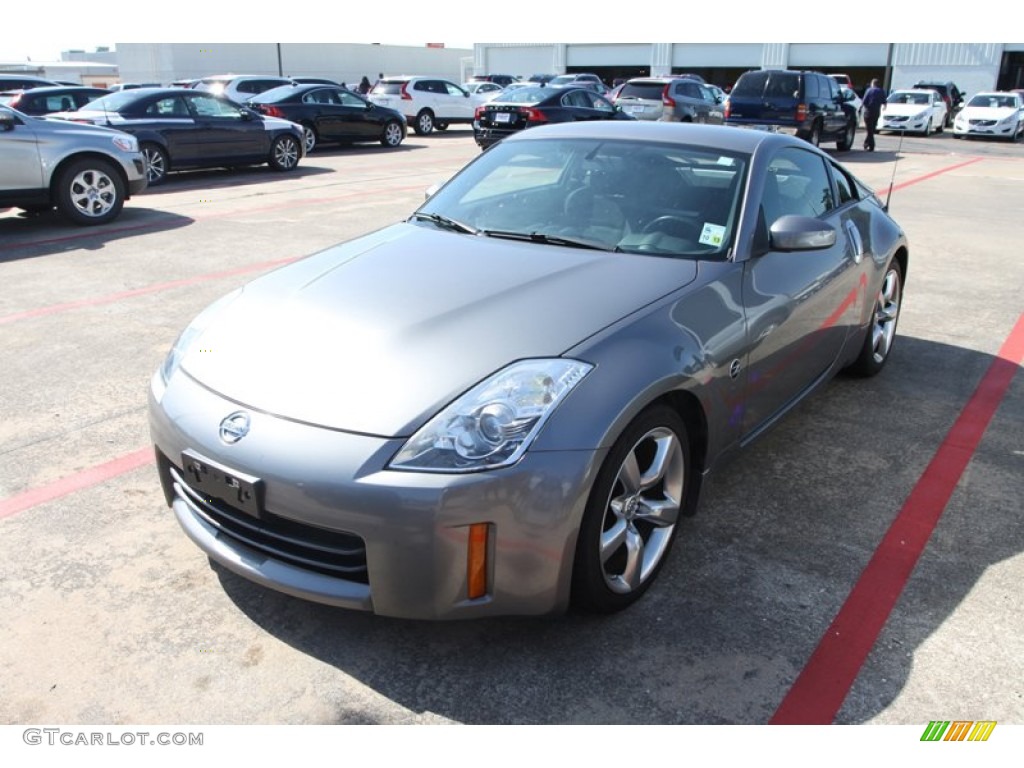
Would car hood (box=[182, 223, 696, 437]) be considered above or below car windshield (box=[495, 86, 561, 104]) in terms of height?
below

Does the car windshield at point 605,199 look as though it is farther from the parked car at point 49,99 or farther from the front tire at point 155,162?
the parked car at point 49,99

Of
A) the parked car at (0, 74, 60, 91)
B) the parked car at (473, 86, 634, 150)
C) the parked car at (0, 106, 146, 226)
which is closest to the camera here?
the parked car at (0, 106, 146, 226)

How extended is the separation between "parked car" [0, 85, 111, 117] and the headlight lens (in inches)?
550

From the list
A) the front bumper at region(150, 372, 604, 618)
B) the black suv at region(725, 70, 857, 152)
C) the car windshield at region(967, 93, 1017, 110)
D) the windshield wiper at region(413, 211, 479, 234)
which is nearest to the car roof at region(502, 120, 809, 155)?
the windshield wiper at region(413, 211, 479, 234)

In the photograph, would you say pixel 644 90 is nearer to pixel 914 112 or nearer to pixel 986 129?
pixel 914 112

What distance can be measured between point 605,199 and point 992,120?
27274mm

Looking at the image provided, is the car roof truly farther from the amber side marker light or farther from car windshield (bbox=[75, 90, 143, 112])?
car windshield (bbox=[75, 90, 143, 112])

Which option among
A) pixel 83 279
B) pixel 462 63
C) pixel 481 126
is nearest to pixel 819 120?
→ pixel 481 126

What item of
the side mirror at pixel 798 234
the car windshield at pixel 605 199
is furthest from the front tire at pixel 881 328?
the car windshield at pixel 605 199

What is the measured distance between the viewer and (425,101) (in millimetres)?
→ 24641

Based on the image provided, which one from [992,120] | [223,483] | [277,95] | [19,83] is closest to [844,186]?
[223,483]

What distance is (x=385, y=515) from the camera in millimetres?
2320

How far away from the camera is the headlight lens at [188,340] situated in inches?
119

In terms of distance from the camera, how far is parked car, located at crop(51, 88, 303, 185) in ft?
42.7
